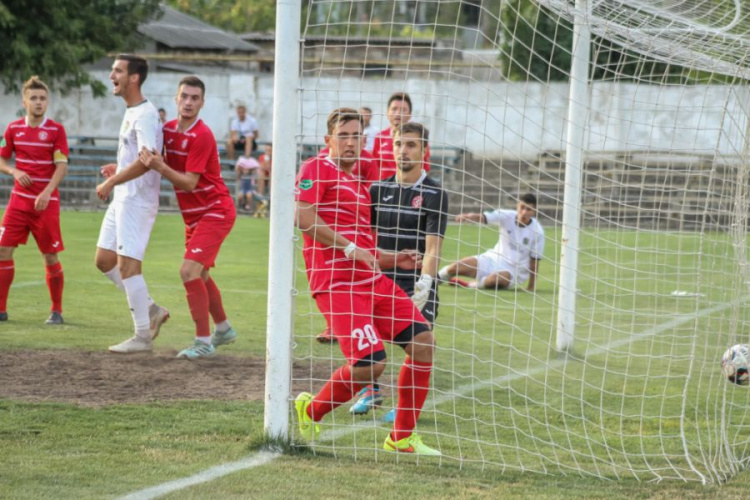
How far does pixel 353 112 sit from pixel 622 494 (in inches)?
94.9

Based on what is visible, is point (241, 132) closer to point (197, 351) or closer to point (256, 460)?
point (197, 351)

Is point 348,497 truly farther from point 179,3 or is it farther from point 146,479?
point 179,3

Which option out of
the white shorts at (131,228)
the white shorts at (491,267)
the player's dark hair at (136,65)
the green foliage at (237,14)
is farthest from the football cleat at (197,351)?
the green foliage at (237,14)

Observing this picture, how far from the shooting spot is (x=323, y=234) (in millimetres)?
5320

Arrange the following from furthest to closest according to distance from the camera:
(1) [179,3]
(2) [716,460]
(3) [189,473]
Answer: (1) [179,3], (2) [716,460], (3) [189,473]

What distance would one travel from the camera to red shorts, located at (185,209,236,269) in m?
7.61

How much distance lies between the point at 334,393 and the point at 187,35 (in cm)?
3942

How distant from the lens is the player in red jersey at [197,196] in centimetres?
754

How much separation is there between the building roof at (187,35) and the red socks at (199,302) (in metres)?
33.1

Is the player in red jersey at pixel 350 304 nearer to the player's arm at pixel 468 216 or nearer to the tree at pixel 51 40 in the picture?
the player's arm at pixel 468 216

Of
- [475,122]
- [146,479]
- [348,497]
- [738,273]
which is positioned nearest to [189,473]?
[146,479]

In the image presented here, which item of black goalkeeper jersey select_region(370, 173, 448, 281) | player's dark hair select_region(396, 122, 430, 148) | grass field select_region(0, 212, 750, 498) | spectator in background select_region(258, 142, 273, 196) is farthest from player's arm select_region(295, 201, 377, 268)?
spectator in background select_region(258, 142, 273, 196)

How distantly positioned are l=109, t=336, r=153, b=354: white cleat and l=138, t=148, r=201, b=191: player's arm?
3.99 feet

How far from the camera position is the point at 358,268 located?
5359 mm
